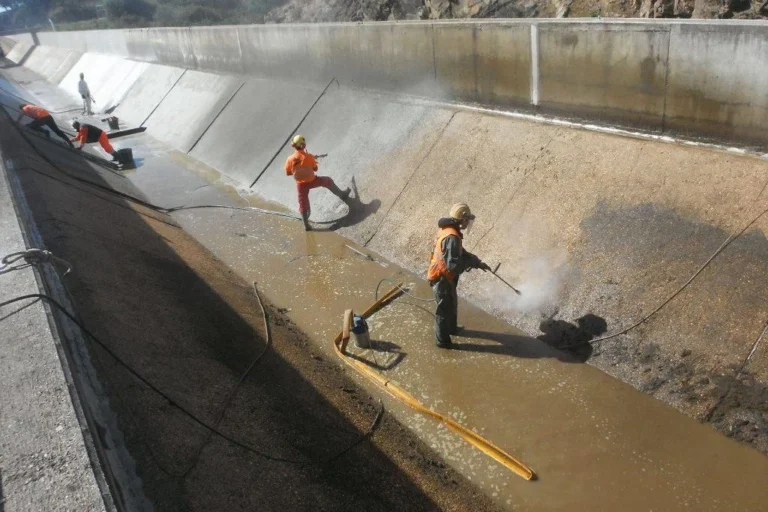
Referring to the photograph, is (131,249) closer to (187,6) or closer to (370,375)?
(370,375)

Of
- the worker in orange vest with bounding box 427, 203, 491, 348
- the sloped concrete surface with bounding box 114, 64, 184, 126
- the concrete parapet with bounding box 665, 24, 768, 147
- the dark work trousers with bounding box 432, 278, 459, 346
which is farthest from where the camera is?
the sloped concrete surface with bounding box 114, 64, 184, 126

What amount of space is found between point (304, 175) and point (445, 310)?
14.6 feet

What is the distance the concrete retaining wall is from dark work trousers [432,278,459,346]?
3361mm

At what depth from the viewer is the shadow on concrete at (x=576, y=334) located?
20.5ft

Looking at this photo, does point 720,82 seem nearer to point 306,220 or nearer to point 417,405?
point 417,405

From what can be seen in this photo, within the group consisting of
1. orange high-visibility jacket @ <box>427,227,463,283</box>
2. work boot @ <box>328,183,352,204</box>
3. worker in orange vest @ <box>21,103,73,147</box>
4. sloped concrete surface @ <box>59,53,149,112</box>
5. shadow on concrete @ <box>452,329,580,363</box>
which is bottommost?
sloped concrete surface @ <box>59,53,149,112</box>

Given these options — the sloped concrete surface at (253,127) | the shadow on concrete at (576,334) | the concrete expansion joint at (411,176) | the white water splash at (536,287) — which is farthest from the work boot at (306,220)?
the shadow on concrete at (576,334)

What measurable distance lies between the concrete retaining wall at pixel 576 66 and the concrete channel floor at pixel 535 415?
3.23 meters

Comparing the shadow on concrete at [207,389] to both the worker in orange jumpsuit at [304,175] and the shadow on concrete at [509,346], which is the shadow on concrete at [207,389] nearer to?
the shadow on concrete at [509,346]

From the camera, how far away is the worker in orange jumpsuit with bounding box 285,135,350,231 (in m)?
9.83

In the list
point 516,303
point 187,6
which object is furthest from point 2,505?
point 187,6

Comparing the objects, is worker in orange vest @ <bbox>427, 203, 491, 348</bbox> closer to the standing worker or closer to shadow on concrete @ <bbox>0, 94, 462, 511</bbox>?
shadow on concrete @ <bbox>0, 94, 462, 511</bbox>

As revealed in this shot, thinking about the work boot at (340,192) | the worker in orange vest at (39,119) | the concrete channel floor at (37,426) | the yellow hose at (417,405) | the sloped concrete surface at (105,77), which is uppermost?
the concrete channel floor at (37,426)

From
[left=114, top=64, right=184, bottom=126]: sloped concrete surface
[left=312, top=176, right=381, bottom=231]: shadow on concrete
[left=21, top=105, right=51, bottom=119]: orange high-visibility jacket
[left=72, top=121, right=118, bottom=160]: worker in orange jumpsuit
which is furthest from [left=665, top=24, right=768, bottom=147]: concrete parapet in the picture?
[left=114, top=64, right=184, bottom=126]: sloped concrete surface
